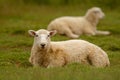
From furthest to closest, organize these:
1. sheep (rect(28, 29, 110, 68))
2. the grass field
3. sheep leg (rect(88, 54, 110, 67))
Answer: sheep leg (rect(88, 54, 110, 67))
sheep (rect(28, 29, 110, 68))
the grass field

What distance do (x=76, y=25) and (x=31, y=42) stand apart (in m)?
4.03

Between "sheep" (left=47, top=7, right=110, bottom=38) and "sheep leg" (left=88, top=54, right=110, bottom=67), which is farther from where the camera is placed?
"sheep" (left=47, top=7, right=110, bottom=38)

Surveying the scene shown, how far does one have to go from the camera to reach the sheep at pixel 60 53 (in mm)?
12310

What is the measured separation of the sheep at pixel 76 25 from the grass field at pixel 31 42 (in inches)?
23.4

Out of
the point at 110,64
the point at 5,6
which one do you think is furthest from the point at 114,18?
the point at 110,64

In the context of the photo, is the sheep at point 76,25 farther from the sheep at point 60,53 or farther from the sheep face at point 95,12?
the sheep at point 60,53

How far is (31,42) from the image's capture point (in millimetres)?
17438

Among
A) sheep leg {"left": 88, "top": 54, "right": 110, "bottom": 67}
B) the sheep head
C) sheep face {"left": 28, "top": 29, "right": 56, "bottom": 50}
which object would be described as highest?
the sheep head

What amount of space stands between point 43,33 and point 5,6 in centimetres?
1557

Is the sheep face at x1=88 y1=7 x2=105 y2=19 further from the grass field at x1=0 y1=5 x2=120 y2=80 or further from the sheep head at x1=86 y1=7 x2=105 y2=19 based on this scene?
the grass field at x1=0 y1=5 x2=120 y2=80

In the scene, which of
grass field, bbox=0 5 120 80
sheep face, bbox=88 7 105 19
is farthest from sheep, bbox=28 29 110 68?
sheep face, bbox=88 7 105 19

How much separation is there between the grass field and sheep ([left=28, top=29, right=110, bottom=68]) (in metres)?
0.39

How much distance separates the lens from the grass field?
9.81 meters

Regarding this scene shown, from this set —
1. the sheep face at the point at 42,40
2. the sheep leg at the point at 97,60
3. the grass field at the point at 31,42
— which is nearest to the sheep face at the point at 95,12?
the grass field at the point at 31,42
